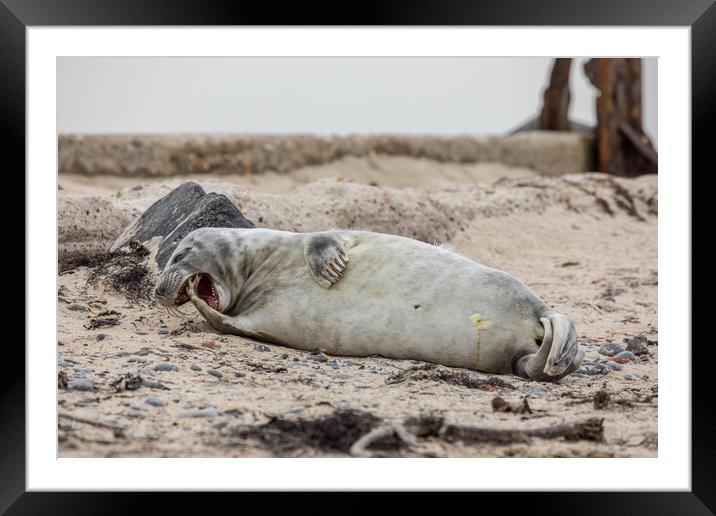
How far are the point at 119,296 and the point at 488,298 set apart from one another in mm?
2508

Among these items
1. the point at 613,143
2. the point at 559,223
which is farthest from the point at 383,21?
the point at 613,143

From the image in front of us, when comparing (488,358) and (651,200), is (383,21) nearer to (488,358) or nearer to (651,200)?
(488,358)

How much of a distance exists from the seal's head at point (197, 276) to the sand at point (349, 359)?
0.21 m

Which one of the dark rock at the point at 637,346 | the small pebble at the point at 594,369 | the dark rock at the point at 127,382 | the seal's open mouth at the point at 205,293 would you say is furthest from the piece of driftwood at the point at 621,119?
the dark rock at the point at 127,382

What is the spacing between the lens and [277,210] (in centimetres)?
727

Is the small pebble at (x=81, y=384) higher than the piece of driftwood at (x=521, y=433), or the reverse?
the small pebble at (x=81, y=384)

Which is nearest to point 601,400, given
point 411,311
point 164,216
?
point 411,311

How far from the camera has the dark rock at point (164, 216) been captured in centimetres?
630

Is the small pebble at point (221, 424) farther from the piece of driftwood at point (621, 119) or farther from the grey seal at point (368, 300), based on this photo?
the piece of driftwood at point (621, 119)

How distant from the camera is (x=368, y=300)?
192 inches

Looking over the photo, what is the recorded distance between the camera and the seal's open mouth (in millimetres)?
5216

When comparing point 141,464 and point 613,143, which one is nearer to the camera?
point 141,464

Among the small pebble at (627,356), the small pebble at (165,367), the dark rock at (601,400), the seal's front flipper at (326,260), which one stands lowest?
the dark rock at (601,400)

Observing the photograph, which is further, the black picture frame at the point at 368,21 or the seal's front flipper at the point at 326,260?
the seal's front flipper at the point at 326,260
